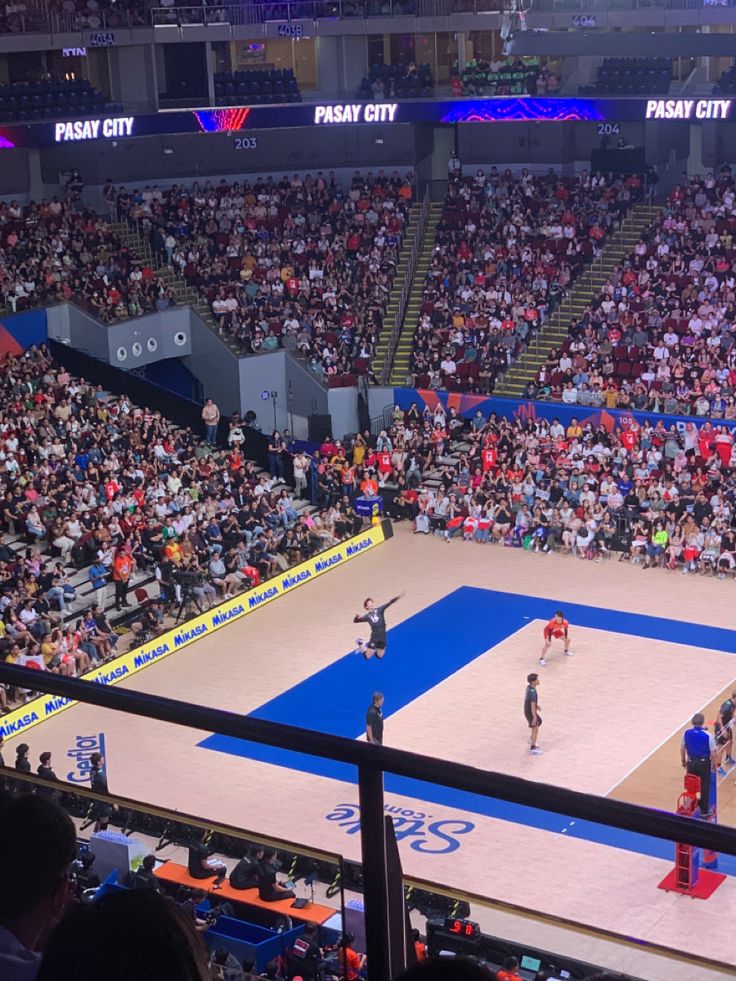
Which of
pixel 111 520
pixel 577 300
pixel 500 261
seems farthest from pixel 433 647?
pixel 500 261

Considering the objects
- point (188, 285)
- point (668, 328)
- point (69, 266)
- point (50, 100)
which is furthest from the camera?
point (50, 100)

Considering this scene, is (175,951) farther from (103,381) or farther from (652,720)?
(103,381)

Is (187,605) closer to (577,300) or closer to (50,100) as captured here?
(577,300)

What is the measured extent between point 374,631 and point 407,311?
16577mm

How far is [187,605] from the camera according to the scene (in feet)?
92.8

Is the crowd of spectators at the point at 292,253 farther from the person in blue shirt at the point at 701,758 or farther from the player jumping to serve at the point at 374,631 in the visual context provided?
the person in blue shirt at the point at 701,758

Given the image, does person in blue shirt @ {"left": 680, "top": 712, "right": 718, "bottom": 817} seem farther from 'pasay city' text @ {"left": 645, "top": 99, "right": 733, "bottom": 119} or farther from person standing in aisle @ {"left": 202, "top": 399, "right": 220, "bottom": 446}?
'pasay city' text @ {"left": 645, "top": 99, "right": 733, "bottom": 119}

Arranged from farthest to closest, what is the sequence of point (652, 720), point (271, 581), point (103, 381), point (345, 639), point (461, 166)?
point (461, 166), point (103, 381), point (271, 581), point (345, 639), point (652, 720)

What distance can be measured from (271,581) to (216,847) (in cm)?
2603

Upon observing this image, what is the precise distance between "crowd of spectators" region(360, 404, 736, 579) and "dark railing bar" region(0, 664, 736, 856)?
27964mm

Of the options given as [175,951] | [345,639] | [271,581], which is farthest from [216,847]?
[271,581]

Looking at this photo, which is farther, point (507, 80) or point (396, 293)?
point (507, 80)

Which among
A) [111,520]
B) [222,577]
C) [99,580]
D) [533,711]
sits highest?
[111,520]

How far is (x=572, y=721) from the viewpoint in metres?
23.5
